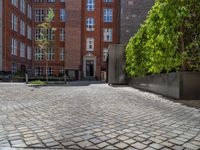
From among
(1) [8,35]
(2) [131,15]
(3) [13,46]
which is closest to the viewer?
(1) [8,35]

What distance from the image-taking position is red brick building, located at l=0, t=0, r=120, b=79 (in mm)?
49062

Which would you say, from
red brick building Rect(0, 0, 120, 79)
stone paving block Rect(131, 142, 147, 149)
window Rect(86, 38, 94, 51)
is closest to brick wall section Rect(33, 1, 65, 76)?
red brick building Rect(0, 0, 120, 79)

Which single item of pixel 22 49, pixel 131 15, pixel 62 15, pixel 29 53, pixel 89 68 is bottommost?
pixel 89 68

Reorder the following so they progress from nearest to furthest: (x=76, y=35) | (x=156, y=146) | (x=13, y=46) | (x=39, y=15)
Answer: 1. (x=156, y=146)
2. (x=13, y=46)
3. (x=76, y=35)
4. (x=39, y=15)

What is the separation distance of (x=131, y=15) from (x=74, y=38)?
1312cm

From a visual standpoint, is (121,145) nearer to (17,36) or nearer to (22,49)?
(17,36)

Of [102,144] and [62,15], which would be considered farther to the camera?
[62,15]

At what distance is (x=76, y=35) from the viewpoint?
49.0 meters

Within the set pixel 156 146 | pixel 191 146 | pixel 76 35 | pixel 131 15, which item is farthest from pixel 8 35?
pixel 191 146

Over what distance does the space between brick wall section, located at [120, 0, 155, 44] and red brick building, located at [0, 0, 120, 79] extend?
2.30m

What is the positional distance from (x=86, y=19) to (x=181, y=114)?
45.8m

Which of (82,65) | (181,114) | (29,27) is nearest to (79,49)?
(82,65)

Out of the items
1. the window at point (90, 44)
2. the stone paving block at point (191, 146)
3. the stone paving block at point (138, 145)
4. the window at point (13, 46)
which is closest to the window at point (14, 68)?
the window at point (13, 46)

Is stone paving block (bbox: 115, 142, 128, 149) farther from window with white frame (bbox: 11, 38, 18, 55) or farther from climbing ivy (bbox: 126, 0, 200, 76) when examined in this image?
window with white frame (bbox: 11, 38, 18, 55)
